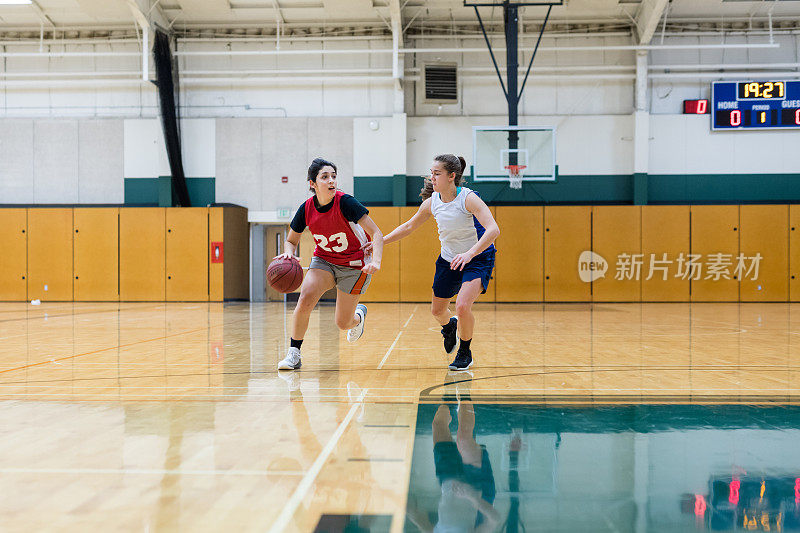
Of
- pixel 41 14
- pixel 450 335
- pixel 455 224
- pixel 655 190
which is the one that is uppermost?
pixel 41 14

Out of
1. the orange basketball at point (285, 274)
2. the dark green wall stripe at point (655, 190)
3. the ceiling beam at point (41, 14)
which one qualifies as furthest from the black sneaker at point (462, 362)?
the ceiling beam at point (41, 14)

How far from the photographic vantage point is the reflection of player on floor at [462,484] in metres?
1.78

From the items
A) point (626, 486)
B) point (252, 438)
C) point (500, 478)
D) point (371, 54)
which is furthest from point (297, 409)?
point (371, 54)

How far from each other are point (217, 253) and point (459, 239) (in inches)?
499

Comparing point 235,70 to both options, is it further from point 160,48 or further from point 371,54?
point 371,54

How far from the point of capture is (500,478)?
2.19 metres

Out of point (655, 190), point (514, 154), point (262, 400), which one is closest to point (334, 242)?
point (262, 400)

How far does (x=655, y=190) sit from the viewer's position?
1677 centimetres

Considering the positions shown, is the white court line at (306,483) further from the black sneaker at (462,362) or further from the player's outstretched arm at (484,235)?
the black sneaker at (462,362)

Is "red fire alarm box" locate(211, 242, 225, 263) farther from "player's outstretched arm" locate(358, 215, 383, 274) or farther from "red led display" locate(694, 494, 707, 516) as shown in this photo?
"red led display" locate(694, 494, 707, 516)

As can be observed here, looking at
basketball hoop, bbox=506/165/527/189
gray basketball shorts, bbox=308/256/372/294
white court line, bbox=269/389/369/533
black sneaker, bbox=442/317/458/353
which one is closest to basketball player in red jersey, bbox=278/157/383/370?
gray basketball shorts, bbox=308/256/372/294

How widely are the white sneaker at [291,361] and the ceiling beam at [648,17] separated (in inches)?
521

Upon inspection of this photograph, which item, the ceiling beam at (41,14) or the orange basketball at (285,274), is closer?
the orange basketball at (285,274)

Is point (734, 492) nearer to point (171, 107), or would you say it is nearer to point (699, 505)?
point (699, 505)
